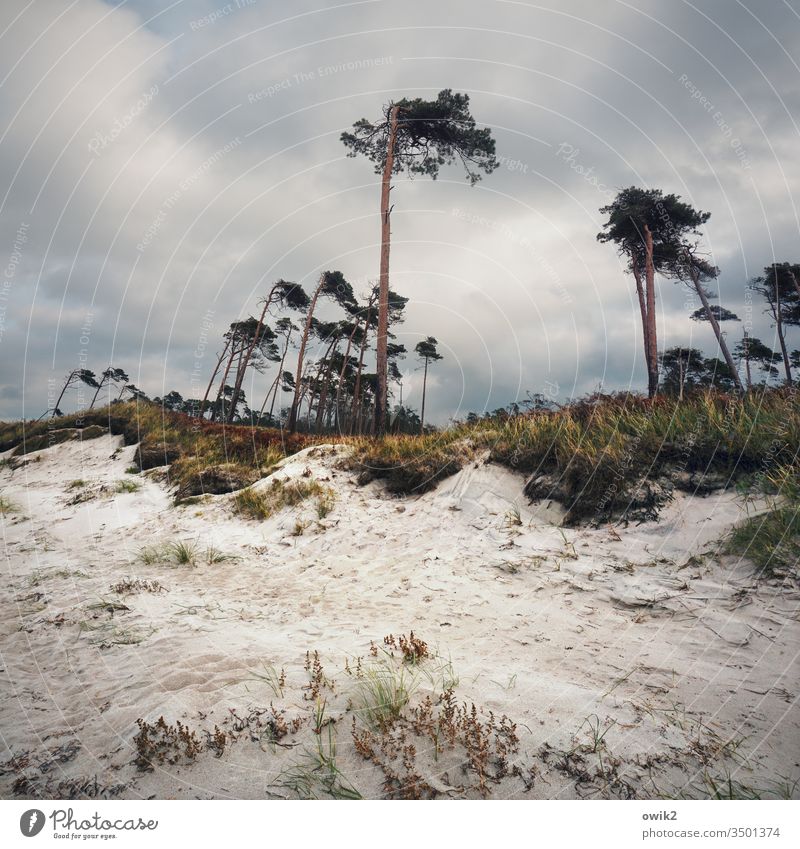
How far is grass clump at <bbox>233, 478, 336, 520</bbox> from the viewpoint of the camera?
829 cm

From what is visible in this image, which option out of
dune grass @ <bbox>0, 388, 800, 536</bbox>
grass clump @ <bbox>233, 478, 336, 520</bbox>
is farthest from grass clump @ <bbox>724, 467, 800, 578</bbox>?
grass clump @ <bbox>233, 478, 336, 520</bbox>

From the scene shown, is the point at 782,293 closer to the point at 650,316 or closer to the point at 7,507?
the point at 650,316

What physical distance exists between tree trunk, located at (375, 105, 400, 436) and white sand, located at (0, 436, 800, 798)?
6668 millimetres

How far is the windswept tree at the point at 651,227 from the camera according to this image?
1781 cm

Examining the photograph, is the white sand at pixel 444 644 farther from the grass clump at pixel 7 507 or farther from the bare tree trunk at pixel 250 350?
the bare tree trunk at pixel 250 350

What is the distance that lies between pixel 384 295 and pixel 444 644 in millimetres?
12274

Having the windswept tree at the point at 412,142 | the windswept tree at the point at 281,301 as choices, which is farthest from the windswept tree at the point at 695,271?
the windswept tree at the point at 281,301

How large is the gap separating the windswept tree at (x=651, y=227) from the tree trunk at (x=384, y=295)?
11.4m

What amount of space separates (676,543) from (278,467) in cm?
876

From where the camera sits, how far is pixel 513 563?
5.31 metres

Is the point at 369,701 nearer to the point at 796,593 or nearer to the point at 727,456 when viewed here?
the point at 796,593

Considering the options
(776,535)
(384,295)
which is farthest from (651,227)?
(776,535)
